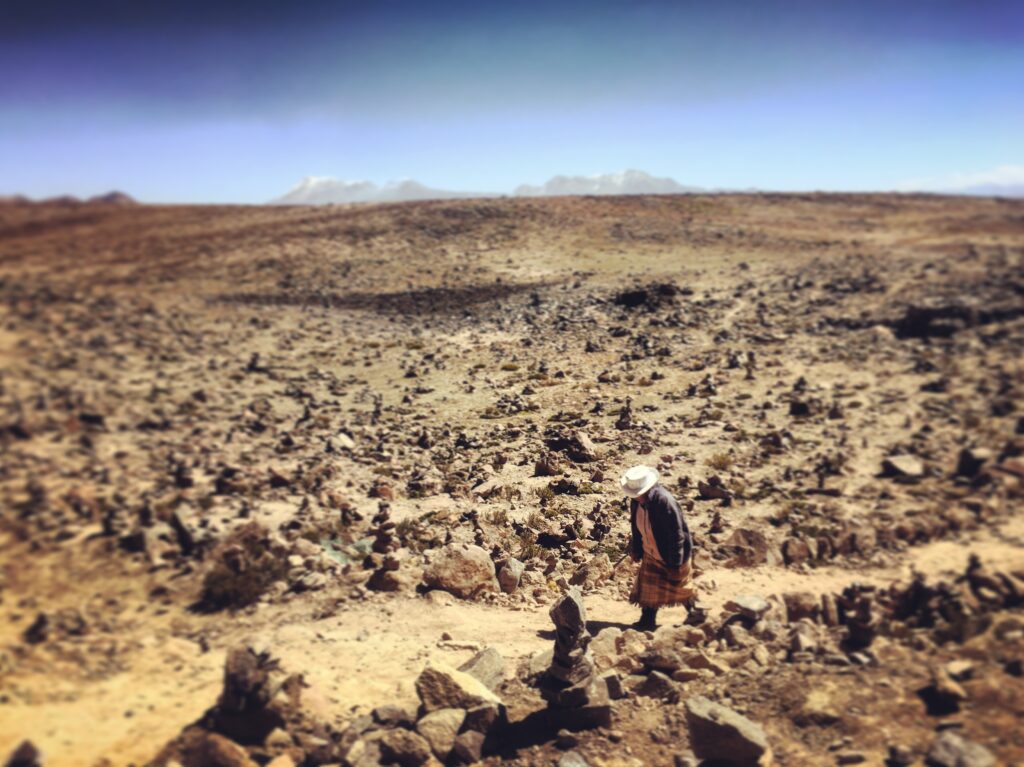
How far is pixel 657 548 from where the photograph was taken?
5.70 m

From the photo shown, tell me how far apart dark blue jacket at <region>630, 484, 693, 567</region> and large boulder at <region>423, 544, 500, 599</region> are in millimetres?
2007

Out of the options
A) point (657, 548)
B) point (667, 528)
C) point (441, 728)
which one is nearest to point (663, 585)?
point (657, 548)

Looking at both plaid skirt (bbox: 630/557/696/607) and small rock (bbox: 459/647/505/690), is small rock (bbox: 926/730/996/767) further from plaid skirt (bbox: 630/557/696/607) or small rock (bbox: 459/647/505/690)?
small rock (bbox: 459/647/505/690)

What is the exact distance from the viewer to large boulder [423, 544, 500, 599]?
6262 mm

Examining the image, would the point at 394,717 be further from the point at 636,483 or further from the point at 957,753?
the point at 957,753

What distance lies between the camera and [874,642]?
4.91 metres

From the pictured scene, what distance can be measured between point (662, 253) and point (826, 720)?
78.4ft

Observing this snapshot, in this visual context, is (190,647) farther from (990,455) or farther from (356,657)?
(990,455)

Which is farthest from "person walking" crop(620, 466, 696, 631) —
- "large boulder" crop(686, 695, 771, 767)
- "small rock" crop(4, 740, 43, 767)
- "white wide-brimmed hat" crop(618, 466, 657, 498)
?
"small rock" crop(4, 740, 43, 767)

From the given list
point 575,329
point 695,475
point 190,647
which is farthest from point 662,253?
point 190,647

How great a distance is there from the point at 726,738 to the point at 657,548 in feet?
6.39

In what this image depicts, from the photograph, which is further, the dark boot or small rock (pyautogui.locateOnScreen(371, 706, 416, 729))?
the dark boot

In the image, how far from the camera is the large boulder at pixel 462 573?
20.5 ft

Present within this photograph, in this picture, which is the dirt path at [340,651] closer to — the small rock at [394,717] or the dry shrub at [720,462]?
the small rock at [394,717]
